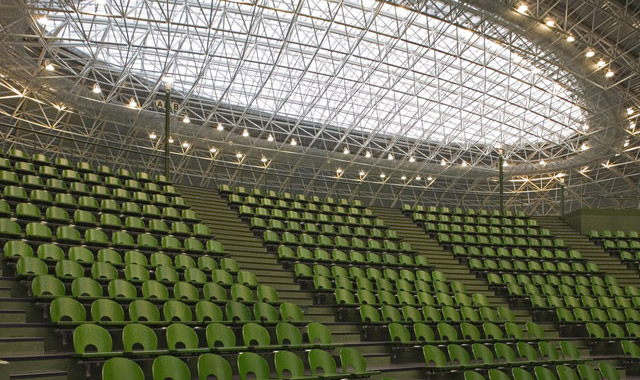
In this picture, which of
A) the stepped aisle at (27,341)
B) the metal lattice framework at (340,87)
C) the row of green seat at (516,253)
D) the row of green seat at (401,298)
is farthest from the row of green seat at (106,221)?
the metal lattice framework at (340,87)

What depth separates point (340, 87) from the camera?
35.9 meters

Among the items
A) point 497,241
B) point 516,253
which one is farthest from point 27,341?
point 497,241

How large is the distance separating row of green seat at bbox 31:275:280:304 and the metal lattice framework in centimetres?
1445

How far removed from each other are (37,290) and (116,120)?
2809 centimetres

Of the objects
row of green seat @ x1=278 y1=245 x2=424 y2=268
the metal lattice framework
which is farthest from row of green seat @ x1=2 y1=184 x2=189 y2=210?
the metal lattice framework

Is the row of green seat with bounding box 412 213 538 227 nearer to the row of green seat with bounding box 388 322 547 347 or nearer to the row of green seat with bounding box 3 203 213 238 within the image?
the row of green seat with bounding box 388 322 547 347

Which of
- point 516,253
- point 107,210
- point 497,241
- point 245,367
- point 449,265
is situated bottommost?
point 245,367

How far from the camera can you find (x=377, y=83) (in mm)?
37594

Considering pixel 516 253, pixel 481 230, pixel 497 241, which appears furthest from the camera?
pixel 481 230

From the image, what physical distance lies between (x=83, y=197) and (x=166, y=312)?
6.04 m

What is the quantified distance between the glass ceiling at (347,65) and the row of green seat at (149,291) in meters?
19.0

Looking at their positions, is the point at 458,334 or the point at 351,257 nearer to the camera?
the point at 458,334

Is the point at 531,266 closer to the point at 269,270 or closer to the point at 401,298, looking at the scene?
A: the point at 401,298

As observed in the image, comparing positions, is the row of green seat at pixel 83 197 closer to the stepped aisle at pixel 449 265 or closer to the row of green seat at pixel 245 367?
the stepped aisle at pixel 449 265
